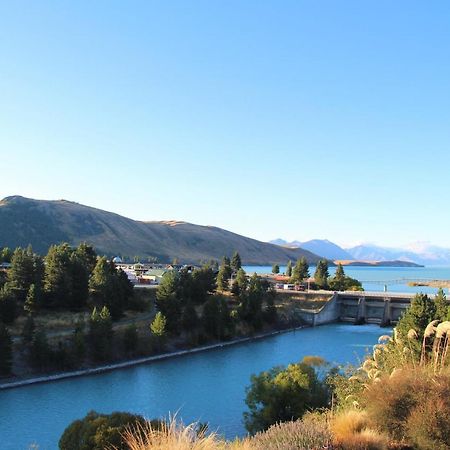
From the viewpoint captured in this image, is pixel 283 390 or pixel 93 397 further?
pixel 93 397

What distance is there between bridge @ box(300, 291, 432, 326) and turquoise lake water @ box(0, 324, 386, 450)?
81.2 feet

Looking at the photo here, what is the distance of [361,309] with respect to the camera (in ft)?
304

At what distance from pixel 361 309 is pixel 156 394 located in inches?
2276

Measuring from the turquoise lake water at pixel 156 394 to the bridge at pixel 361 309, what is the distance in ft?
81.2

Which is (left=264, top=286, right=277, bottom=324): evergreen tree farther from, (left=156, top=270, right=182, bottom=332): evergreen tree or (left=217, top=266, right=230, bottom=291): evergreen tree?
(left=156, top=270, right=182, bottom=332): evergreen tree

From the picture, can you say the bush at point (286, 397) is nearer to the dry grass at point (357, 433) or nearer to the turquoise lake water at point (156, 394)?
the turquoise lake water at point (156, 394)

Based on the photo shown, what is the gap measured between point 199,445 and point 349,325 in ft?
285

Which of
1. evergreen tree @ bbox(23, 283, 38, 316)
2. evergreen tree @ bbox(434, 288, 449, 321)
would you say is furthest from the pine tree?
evergreen tree @ bbox(434, 288, 449, 321)

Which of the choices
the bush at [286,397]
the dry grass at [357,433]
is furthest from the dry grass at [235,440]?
the bush at [286,397]

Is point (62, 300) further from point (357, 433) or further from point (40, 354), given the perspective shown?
point (357, 433)

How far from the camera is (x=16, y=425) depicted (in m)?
35.4

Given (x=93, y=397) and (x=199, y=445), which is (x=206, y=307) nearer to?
(x=93, y=397)

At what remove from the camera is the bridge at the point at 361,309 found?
88875 millimetres

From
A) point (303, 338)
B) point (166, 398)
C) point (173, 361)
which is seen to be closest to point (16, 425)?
point (166, 398)
